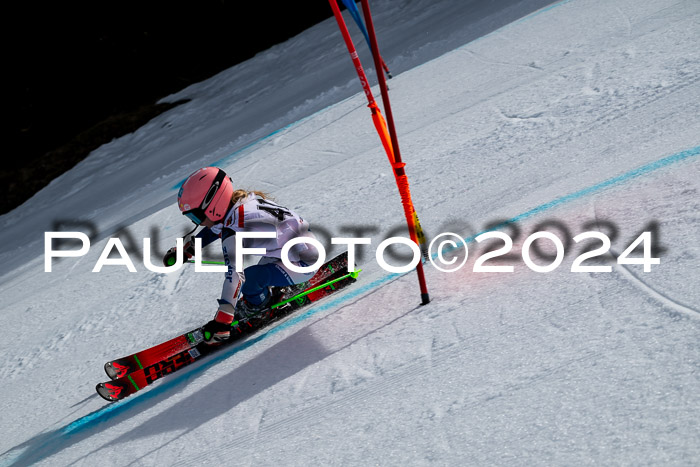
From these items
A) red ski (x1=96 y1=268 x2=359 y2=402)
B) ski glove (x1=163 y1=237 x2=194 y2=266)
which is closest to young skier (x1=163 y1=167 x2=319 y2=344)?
red ski (x1=96 y1=268 x2=359 y2=402)

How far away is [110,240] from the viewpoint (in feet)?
23.1

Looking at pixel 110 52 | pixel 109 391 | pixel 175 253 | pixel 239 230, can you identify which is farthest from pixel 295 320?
pixel 110 52

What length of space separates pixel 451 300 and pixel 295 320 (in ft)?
3.64

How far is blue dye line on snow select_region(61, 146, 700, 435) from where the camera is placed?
12.9 feet

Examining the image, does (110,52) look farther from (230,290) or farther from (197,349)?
(230,290)

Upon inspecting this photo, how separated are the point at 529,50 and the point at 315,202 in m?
3.24

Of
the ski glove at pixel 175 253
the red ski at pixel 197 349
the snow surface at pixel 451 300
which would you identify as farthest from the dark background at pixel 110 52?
the red ski at pixel 197 349

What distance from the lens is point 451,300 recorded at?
144 inches

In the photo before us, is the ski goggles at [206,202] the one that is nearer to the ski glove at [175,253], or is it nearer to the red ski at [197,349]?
the ski glove at [175,253]

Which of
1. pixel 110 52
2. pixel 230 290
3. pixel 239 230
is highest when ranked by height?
pixel 110 52

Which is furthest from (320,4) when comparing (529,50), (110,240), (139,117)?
(110,240)

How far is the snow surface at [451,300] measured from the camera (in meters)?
2.67

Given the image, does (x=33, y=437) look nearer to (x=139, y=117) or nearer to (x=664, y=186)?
(x=664, y=186)

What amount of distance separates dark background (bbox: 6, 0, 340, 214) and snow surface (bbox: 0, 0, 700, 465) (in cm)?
627
